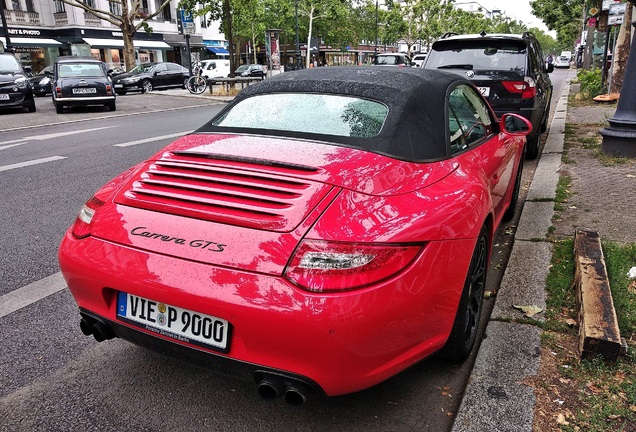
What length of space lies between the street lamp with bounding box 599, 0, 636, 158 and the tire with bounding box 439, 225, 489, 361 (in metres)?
5.32

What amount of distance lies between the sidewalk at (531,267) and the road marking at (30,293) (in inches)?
109

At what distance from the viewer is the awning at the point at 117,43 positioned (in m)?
44.2

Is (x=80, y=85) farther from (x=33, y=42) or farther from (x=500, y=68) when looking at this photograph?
(x=33, y=42)

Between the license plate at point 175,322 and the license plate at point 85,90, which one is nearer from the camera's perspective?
Answer: the license plate at point 175,322

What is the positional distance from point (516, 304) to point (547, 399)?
93 cm

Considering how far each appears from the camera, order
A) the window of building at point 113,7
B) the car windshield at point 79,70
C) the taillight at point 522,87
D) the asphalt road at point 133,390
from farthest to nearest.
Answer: the window of building at point 113,7
the car windshield at point 79,70
the taillight at point 522,87
the asphalt road at point 133,390

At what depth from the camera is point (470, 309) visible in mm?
2719

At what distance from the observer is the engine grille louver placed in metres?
2.08

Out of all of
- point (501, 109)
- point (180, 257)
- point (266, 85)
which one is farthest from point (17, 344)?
point (501, 109)

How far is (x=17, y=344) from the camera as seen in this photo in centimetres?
293

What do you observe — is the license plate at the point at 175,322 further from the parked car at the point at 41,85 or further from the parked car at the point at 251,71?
the parked car at the point at 251,71

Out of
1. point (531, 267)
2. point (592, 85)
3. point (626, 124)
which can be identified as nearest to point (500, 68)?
point (626, 124)

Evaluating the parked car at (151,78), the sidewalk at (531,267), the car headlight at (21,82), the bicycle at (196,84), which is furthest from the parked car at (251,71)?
the sidewalk at (531,267)

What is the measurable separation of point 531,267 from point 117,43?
161 feet
